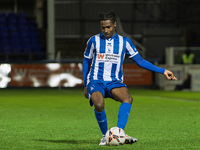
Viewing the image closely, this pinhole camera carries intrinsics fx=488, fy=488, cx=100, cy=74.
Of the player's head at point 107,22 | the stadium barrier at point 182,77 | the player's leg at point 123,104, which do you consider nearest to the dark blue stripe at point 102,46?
the player's head at point 107,22

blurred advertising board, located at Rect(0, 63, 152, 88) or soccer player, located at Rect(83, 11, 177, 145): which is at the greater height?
soccer player, located at Rect(83, 11, 177, 145)

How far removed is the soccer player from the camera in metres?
6.32

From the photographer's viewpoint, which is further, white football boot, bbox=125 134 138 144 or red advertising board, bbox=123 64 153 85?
red advertising board, bbox=123 64 153 85

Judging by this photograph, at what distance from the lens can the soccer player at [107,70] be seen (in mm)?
6320

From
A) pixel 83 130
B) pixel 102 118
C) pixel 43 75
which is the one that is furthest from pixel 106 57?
pixel 43 75

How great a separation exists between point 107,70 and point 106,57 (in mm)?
173

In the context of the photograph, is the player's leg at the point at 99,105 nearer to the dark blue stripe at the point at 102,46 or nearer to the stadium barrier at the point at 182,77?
Answer: the dark blue stripe at the point at 102,46

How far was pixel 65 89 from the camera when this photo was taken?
2264 centimetres

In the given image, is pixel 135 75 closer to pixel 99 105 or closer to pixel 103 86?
pixel 103 86

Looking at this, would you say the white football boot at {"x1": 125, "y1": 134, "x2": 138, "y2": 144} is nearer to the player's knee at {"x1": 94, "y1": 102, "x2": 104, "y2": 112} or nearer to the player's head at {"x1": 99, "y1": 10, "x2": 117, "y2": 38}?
the player's knee at {"x1": 94, "y1": 102, "x2": 104, "y2": 112}

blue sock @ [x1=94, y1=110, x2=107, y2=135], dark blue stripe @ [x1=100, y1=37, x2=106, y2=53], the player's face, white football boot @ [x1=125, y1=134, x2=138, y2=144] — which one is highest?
the player's face

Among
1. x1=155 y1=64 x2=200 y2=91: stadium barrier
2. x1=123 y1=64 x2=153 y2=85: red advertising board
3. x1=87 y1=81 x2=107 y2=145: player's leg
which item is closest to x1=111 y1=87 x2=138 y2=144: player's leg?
x1=87 y1=81 x2=107 y2=145: player's leg

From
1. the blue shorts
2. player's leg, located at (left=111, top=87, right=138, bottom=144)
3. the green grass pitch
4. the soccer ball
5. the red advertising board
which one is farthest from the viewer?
the red advertising board

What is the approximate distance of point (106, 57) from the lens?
6457mm
